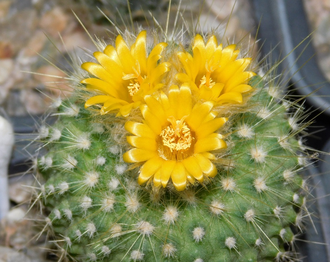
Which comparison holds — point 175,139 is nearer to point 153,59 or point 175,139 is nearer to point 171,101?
point 171,101

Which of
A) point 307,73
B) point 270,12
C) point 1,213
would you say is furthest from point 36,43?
point 307,73

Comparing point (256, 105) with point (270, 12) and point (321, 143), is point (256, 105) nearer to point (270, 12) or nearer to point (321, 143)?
point (321, 143)

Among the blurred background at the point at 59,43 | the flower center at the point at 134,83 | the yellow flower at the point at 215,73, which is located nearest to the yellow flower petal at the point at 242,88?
the yellow flower at the point at 215,73

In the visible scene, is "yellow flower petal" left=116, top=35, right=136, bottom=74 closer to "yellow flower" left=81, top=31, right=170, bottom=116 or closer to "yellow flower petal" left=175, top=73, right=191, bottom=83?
"yellow flower" left=81, top=31, right=170, bottom=116

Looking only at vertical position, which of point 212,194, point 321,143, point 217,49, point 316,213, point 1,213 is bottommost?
point 1,213

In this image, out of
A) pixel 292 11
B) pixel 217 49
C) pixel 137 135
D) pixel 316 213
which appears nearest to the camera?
pixel 137 135

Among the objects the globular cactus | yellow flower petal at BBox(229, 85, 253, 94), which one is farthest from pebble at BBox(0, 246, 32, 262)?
yellow flower petal at BBox(229, 85, 253, 94)

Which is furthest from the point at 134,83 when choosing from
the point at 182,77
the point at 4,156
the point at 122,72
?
the point at 4,156

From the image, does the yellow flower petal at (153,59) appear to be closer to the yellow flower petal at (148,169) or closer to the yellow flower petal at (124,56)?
the yellow flower petal at (124,56)
